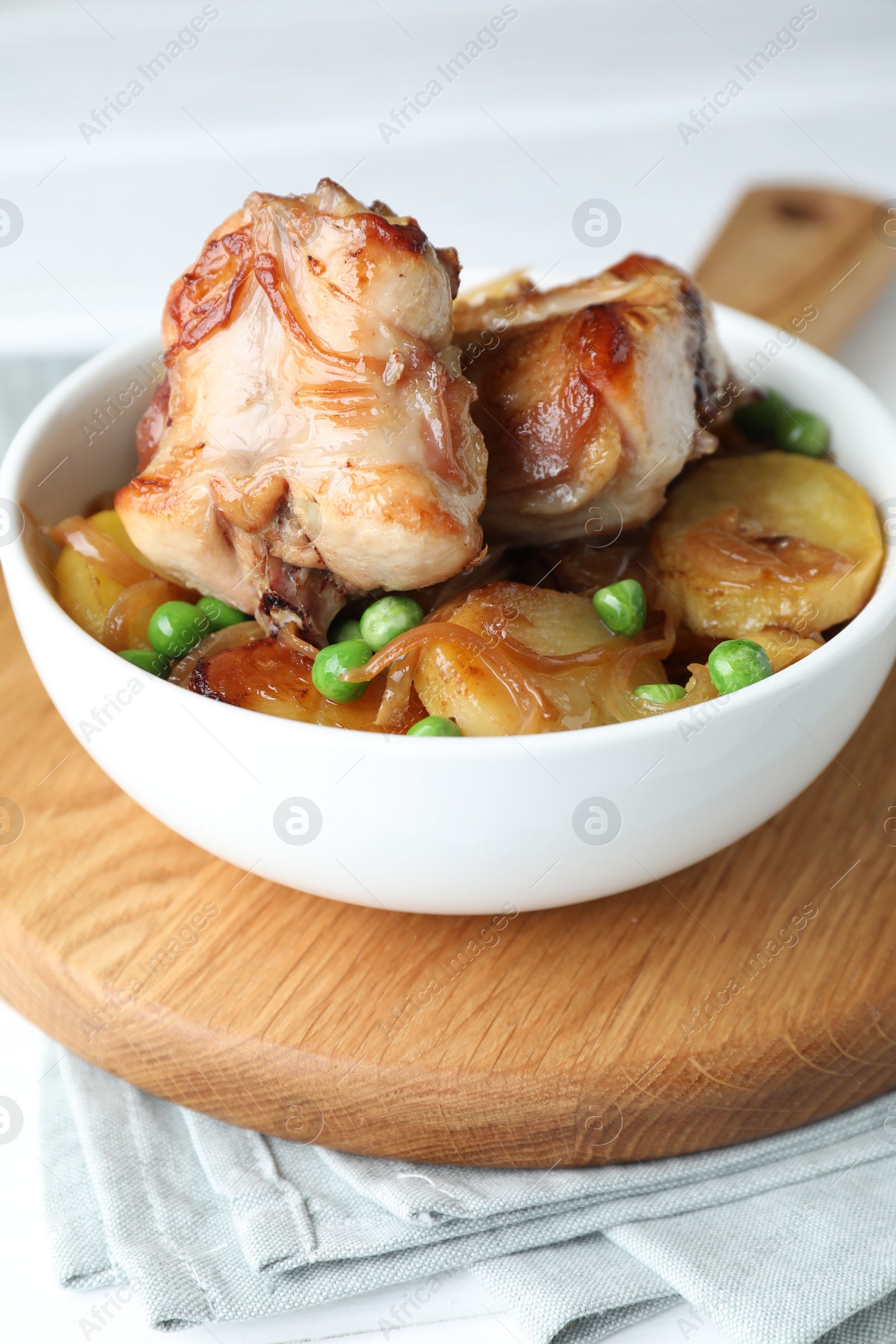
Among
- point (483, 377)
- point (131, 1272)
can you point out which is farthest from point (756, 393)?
point (131, 1272)

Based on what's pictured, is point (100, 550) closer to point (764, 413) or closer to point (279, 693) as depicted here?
point (279, 693)

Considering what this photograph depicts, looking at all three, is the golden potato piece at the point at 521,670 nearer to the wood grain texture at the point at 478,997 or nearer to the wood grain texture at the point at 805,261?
the wood grain texture at the point at 478,997

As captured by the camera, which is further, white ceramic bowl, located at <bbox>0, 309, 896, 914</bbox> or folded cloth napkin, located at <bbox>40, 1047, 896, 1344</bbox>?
folded cloth napkin, located at <bbox>40, 1047, 896, 1344</bbox>

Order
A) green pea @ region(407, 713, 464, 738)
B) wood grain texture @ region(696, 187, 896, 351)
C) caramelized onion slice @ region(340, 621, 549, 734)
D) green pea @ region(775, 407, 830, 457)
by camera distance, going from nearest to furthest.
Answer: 1. green pea @ region(407, 713, 464, 738)
2. caramelized onion slice @ region(340, 621, 549, 734)
3. green pea @ region(775, 407, 830, 457)
4. wood grain texture @ region(696, 187, 896, 351)

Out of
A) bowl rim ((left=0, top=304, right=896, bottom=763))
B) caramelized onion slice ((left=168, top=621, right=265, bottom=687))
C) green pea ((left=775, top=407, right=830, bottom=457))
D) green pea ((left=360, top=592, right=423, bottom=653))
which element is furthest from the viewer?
green pea ((left=775, top=407, right=830, bottom=457))

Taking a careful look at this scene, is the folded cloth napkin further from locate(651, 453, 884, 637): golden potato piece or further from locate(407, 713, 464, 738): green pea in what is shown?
locate(651, 453, 884, 637): golden potato piece

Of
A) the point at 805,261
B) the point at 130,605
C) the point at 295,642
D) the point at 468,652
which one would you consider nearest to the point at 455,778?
A: the point at 468,652

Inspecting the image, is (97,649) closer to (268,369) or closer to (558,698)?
(268,369)

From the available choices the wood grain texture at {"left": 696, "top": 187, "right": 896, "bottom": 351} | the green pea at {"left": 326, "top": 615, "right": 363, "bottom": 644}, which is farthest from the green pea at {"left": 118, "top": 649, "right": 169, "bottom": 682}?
the wood grain texture at {"left": 696, "top": 187, "right": 896, "bottom": 351}
